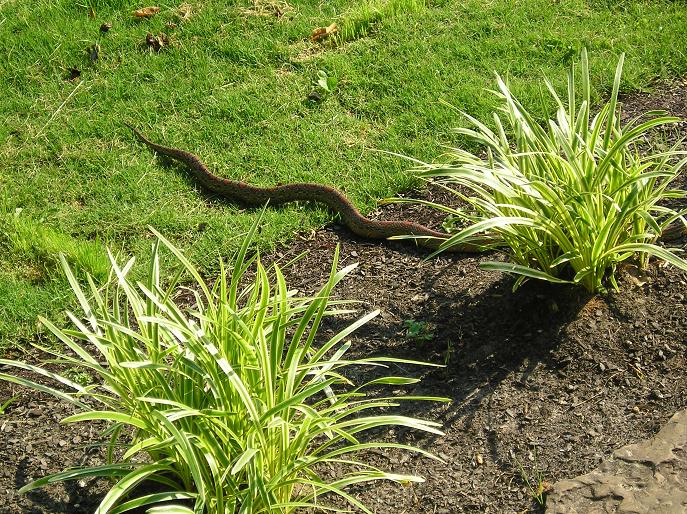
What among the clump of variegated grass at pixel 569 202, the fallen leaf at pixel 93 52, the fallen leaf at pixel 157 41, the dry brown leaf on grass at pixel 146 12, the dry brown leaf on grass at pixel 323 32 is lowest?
the fallen leaf at pixel 93 52

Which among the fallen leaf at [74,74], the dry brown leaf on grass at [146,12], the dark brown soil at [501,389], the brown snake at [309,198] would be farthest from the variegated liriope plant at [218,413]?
the dry brown leaf on grass at [146,12]

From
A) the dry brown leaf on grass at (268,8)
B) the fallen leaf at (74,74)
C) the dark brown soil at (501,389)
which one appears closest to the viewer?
the dark brown soil at (501,389)

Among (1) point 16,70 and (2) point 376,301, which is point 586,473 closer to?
(2) point 376,301

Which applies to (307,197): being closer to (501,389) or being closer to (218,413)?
(501,389)

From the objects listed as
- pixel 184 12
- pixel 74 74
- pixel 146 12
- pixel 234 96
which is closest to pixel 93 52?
pixel 74 74

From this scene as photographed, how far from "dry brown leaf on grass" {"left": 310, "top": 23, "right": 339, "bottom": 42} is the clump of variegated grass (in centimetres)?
288

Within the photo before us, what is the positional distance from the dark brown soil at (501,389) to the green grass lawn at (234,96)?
A: 1085 millimetres

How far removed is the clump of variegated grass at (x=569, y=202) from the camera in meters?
3.70

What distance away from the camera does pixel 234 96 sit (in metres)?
6.35

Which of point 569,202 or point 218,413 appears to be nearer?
point 218,413

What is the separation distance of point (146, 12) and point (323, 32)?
1.51m

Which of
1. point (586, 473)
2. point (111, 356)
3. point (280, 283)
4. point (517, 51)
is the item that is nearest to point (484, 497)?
point (586, 473)

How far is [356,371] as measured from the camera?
→ 4.04 metres

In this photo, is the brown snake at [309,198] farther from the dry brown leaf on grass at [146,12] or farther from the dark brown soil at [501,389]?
the dry brown leaf on grass at [146,12]
